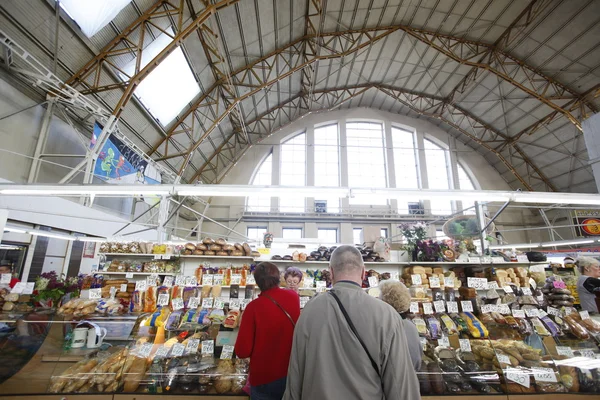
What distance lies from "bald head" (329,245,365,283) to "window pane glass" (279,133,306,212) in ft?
45.8

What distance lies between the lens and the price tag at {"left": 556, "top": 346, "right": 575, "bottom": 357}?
8.81 feet

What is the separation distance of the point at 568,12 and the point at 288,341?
44.9 feet

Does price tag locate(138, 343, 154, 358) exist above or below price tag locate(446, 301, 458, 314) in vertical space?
below

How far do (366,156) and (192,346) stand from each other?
49.9 ft

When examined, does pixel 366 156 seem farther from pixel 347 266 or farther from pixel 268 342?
pixel 347 266

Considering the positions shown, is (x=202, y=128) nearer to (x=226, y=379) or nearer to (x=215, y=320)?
(x=215, y=320)

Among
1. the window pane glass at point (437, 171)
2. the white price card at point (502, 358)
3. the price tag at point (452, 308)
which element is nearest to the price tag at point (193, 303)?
the price tag at point (452, 308)

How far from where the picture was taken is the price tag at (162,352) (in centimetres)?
268

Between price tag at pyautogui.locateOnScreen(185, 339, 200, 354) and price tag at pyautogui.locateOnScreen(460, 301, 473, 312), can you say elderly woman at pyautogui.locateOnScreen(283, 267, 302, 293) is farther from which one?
price tag at pyautogui.locateOnScreen(460, 301, 473, 312)

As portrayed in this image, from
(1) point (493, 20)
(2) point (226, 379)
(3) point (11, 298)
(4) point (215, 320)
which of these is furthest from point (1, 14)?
(1) point (493, 20)

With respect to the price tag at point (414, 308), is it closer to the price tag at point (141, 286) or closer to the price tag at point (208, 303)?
the price tag at point (208, 303)

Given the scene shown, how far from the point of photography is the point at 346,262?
1.55 metres

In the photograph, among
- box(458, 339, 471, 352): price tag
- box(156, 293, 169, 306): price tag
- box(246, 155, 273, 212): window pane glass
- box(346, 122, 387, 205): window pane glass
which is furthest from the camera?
box(346, 122, 387, 205): window pane glass

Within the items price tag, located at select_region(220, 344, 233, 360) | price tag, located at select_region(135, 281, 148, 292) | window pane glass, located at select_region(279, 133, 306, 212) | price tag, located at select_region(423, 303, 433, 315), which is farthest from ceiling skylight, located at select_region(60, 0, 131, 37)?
window pane glass, located at select_region(279, 133, 306, 212)
